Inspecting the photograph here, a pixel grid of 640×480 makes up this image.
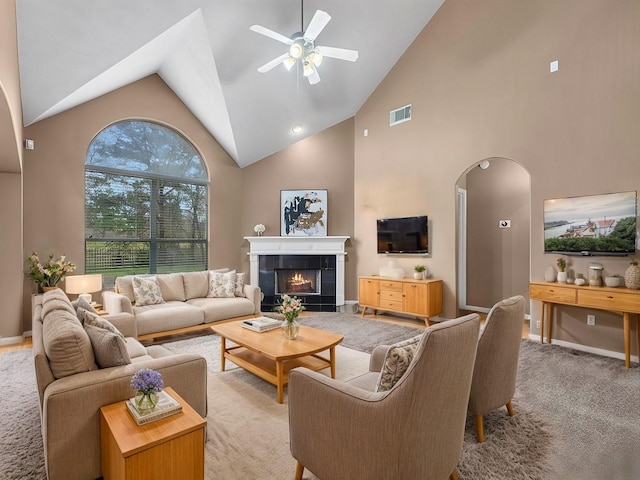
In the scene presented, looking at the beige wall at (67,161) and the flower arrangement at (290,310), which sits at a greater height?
the beige wall at (67,161)

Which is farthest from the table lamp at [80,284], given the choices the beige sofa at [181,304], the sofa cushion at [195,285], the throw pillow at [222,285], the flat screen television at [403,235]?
the flat screen television at [403,235]

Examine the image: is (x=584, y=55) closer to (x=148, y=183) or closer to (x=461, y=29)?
(x=461, y=29)

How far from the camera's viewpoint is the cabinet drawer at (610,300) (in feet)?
11.3

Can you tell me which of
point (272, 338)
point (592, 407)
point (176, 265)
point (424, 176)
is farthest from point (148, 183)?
point (592, 407)

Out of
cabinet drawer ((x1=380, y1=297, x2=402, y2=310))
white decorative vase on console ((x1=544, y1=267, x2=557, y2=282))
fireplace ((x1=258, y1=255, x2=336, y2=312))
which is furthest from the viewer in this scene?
fireplace ((x1=258, y1=255, x2=336, y2=312))

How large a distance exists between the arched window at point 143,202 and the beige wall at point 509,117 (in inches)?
123

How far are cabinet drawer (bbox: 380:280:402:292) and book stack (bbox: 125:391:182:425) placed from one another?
431cm

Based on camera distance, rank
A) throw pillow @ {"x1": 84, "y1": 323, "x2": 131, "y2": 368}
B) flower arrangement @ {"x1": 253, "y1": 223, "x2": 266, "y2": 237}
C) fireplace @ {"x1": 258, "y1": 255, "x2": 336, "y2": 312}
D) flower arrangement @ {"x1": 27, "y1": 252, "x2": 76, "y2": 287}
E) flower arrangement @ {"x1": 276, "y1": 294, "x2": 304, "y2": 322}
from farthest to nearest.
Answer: flower arrangement @ {"x1": 253, "y1": 223, "x2": 266, "y2": 237} → fireplace @ {"x1": 258, "y1": 255, "x2": 336, "y2": 312} → flower arrangement @ {"x1": 27, "y1": 252, "x2": 76, "y2": 287} → flower arrangement @ {"x1": 276, "y1": 294, "x2": 304, "y2": 322} → throw pillow @ {"x1": 84, "y1": 323, "x2": 131, "y2": 368}

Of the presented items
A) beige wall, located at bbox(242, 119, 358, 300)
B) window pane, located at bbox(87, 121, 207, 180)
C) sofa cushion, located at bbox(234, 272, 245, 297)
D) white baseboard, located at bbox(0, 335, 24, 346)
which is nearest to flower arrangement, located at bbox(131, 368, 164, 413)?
sofa cushion, located at bbox(234, 272, 245, 297)

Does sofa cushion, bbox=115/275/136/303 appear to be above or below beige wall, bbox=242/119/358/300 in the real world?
below

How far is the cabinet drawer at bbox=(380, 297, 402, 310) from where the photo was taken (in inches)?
220

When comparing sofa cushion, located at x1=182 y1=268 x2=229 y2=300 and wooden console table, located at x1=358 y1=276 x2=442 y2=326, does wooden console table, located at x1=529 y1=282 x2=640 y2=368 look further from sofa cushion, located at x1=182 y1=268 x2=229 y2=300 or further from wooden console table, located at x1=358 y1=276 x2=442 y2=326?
sofa cushion, located at x1=182 y1=268 x2=229 y2=300

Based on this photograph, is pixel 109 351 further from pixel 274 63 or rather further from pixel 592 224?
pixel 592 224

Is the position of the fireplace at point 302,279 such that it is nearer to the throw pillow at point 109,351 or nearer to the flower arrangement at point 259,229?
the flower arrangement at point 259,229
